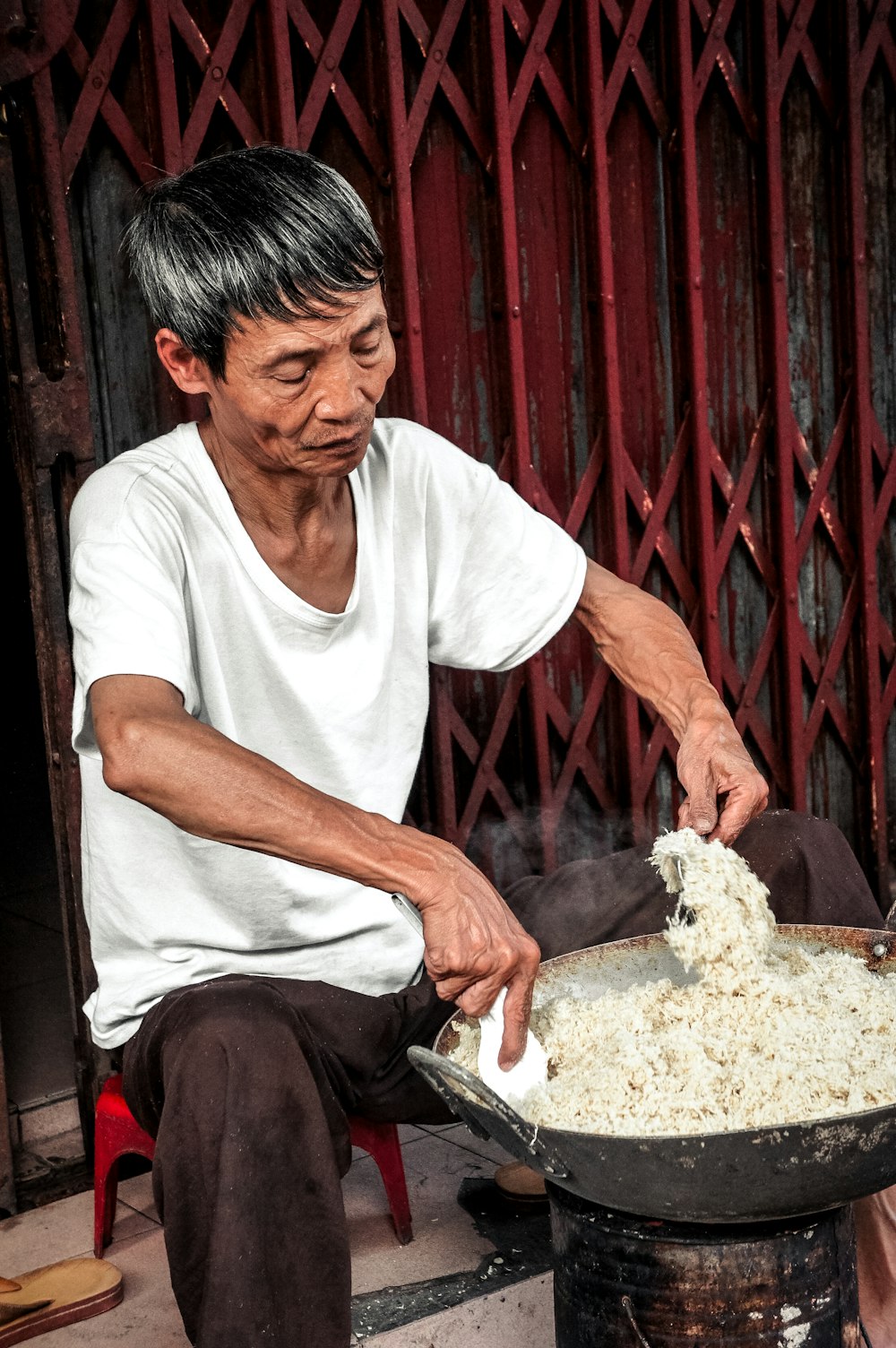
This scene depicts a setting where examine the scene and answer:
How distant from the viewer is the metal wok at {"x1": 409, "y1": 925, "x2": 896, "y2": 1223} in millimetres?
1819

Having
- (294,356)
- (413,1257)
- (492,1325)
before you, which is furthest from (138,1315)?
(294,356)

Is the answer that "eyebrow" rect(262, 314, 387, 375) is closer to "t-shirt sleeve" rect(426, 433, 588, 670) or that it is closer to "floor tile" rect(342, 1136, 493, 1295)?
"t-shirt sleeve" rect(426, 433, 588, 670)

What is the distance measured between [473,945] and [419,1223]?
1353mm

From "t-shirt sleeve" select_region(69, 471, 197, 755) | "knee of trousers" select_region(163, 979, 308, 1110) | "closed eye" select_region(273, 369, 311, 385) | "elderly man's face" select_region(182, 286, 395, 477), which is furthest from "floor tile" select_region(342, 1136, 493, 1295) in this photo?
"closed eye" select_region(273, 369, 311, 385)

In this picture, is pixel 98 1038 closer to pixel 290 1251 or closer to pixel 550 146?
pixel 290 1251

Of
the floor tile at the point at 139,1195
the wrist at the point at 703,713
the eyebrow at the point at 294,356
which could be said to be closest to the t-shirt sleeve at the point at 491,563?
the wrist at the point at 703,713

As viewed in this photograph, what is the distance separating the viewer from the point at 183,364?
99.6 inches

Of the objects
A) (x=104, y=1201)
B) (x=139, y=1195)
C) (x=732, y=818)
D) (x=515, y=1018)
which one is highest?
(x=732, y=818)

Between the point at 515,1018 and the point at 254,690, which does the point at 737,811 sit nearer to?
the point at 515,1018

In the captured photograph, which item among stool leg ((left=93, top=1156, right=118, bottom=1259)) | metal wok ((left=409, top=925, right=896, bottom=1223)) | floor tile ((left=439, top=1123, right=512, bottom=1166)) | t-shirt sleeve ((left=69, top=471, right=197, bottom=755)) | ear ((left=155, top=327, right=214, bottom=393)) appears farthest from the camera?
floor tile ((left=439, top=1123, right=512, bottom=1166))

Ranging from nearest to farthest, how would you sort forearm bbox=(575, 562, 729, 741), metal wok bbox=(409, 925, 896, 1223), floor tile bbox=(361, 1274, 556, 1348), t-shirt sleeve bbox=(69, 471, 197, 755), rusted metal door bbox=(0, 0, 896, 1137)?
metal wok bbox=(409, 925, 896, 1223) < t-shirt sleeve bbox=(69, 471, 197, 755) < floor tile bbox=(361, 1274, 556, 1348) < forearm bbox=(575, 562, 729, 741) < rusted metal door bbox=(0, 0, 896, 1137)

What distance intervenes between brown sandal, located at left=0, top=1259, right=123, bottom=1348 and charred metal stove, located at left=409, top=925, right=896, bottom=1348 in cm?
106

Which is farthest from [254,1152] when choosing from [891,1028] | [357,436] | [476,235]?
[476,235]

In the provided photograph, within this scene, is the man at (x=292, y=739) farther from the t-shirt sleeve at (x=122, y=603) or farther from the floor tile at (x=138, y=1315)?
the floor tile at (x=138, y=1315)
